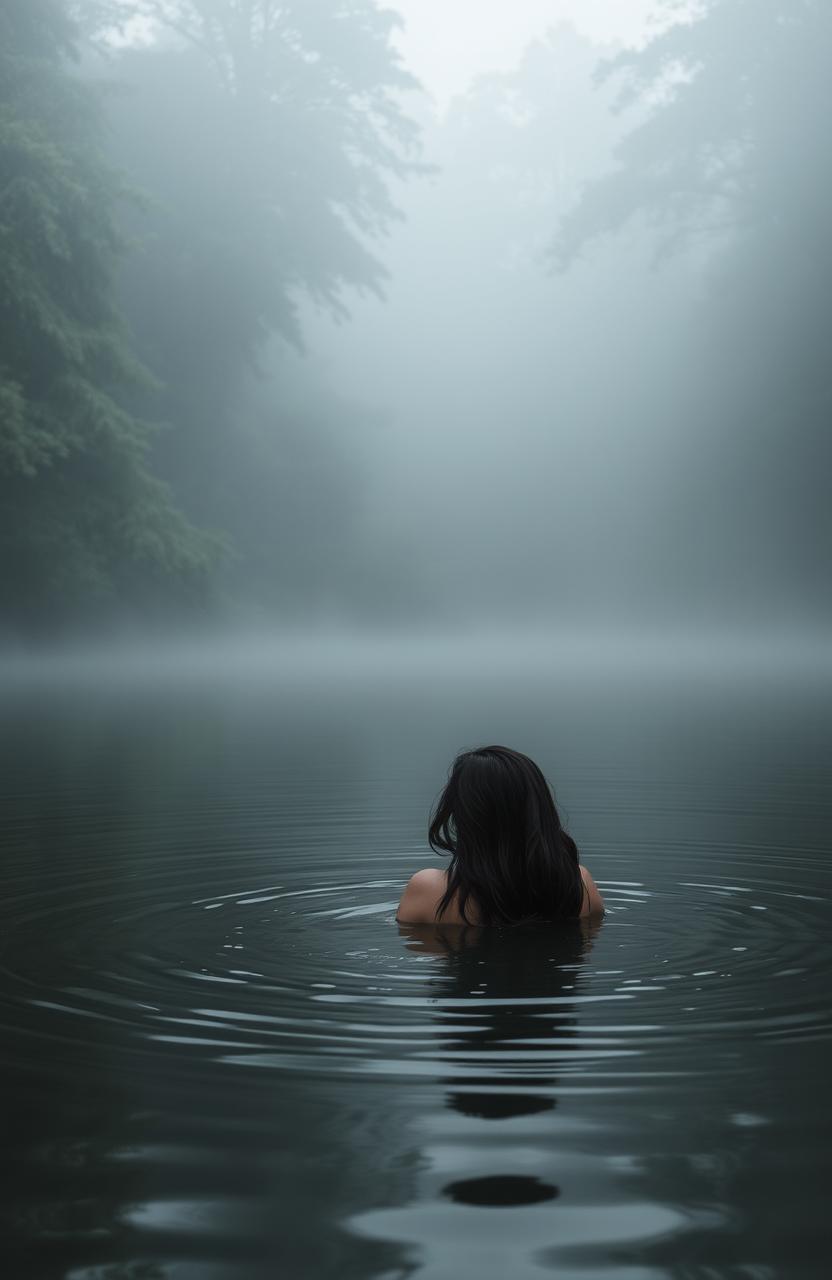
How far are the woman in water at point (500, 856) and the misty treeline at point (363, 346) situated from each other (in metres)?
20.1

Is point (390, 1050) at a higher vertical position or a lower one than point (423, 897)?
lower

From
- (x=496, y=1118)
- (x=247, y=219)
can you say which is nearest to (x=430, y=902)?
(x=496, y=1118)

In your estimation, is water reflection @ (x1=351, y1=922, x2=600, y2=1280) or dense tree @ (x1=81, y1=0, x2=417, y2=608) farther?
dense tree @ (x1=81, y1=0, x2=417, y2=608)

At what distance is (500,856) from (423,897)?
0.38 meters

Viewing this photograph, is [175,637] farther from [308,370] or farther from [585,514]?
[585,514]

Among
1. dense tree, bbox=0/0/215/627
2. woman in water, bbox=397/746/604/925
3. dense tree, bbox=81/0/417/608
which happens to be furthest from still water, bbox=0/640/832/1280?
dense tree, bbox=81/0/417/608

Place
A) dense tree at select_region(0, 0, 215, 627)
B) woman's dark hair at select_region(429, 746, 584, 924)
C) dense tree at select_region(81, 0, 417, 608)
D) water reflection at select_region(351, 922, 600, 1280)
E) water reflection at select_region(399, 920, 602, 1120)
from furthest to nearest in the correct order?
dense tree at select_region(81, 0, 417, 608)
dense tree at select_region(0, 0, 215, 627)
woman's dark hair at select_region(429, 746, 584, 924)
water reflection at select_region(399, 920, 602, 1120)
water reflection at select_region(351, 922, 600, 1280)

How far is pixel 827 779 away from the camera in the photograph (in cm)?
1184

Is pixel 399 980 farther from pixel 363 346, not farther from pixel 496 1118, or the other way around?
pixel 363 346

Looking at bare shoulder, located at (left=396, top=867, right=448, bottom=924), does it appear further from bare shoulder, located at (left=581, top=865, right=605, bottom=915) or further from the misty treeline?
the misty treeline

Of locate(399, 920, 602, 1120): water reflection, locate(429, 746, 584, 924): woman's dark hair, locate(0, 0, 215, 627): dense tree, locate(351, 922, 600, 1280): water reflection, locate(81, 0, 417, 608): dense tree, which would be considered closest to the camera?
locate(351, 922, 600, 1280): water reflection

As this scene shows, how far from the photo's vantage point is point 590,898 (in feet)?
19.7

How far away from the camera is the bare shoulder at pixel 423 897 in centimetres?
588

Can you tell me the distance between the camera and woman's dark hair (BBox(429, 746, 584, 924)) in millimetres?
5527
